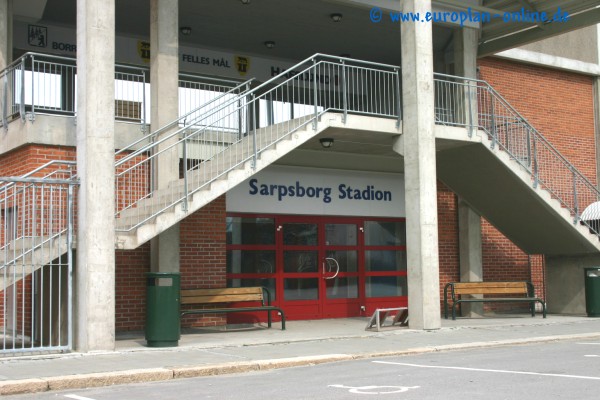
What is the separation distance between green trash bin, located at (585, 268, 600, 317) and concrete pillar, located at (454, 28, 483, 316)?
2351 millimetres

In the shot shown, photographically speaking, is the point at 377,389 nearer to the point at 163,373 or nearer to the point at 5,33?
the point at 163,373

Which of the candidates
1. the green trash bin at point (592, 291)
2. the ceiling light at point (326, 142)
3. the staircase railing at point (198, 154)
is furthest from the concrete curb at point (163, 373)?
the green trash bin at point (592, 291)

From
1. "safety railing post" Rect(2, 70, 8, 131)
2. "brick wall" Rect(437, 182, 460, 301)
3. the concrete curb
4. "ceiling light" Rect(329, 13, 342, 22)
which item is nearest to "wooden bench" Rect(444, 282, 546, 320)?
"brick wall" Rect(437, 182, 460, 301)

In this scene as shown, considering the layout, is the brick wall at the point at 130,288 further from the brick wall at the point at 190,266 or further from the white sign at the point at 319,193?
the white sign at the point at 319,193

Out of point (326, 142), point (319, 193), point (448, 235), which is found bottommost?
point (448, 235)

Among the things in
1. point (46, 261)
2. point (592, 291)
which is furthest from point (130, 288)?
point (592, 291)

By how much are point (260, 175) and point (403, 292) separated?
15.9ft

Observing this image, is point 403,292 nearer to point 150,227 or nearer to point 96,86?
point 150,227

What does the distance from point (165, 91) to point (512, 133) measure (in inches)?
322

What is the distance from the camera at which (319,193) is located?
18.0 metres

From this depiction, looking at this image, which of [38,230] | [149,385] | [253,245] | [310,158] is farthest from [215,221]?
[149,385]

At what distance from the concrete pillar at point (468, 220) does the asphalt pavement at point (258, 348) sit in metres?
1.99

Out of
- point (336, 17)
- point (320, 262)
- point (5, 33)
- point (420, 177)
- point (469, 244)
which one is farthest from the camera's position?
point (469, 244)

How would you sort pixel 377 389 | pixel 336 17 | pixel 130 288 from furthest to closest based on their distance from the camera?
pixel 336 17, pixel 130 288, pixel 377 389
